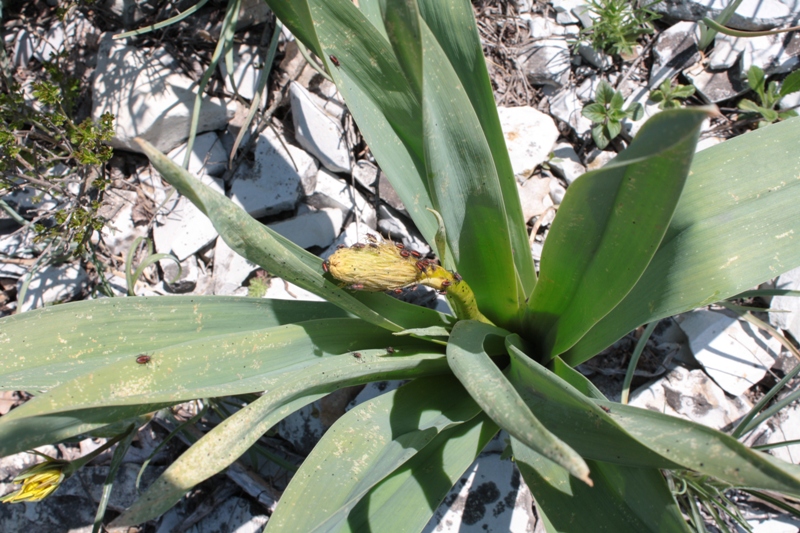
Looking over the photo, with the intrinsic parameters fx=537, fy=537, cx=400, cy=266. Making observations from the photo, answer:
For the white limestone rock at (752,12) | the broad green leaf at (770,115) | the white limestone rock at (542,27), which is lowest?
the broad green leaf at (770,115)

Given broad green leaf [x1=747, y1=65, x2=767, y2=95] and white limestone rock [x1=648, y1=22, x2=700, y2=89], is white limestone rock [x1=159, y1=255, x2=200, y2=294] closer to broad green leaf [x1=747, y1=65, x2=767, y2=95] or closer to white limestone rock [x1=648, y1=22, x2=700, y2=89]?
white limestone rock [x1=648, y1=22, x2=700, y2=89]

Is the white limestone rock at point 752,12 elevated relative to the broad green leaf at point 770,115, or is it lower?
elevated

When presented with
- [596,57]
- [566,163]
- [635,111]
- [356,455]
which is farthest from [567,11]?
[356,455]

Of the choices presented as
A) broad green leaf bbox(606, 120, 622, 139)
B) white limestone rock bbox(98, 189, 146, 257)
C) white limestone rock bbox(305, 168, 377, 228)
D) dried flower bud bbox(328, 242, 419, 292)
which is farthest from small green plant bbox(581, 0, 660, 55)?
white limestone rock bbox(98, 189, 146, 257)

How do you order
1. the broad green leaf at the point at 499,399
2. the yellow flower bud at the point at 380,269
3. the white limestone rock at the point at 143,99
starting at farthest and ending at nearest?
the white limestone rock at the point at 143,99 < the yellow flower bud at the point at 380,269 < the broad green leaf at the point at 499,399

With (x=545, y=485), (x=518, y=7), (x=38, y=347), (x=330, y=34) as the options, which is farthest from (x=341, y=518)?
(x=518, y=7)

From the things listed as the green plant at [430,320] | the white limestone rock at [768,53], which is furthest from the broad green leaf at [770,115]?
the green plant at [430,320]

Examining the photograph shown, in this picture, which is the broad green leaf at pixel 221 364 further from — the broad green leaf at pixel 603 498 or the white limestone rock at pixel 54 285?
the white limestone rock at pixel 54 285
